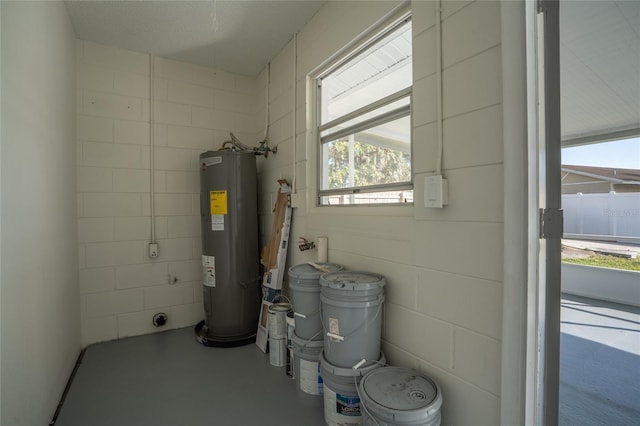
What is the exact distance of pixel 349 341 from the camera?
4.85ft

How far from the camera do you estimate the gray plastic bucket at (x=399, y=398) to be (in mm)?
1116

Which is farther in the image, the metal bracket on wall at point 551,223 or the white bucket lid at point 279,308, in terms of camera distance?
the white bucket lid at point 279,308

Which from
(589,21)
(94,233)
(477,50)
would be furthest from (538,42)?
(94,233)

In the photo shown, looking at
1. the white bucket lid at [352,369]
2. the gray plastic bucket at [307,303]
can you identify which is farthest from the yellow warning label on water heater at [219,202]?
the white bucket lid at [352,369]

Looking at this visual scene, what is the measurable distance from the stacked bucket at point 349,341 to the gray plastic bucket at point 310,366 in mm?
191

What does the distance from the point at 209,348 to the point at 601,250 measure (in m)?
2.87

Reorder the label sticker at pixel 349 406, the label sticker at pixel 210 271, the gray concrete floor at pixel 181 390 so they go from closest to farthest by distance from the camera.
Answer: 1. the label sticker at pixel 349 406
2. the gray concrete floor at pixel 181 390
3. the label sticker at pixel 210 271

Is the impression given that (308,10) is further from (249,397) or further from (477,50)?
(249,397)

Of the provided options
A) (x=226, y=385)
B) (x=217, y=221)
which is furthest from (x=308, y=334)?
(x=217, y=221)

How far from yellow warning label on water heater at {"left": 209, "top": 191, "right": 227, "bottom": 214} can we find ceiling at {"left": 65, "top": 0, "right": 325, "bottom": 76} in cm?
134

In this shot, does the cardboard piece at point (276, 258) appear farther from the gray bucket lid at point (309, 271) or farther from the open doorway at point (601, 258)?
the open doorway at point (601, 258)

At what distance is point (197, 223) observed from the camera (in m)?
3.00

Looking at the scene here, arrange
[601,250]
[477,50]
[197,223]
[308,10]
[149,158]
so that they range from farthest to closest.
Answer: [197,223]
[149,158]
[308,10]
[601,250]
[477,50]

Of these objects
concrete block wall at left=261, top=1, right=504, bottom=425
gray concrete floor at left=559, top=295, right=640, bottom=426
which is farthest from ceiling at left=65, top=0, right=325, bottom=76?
gray concrete floor at left=559, top=295, right=640, bottom=426
